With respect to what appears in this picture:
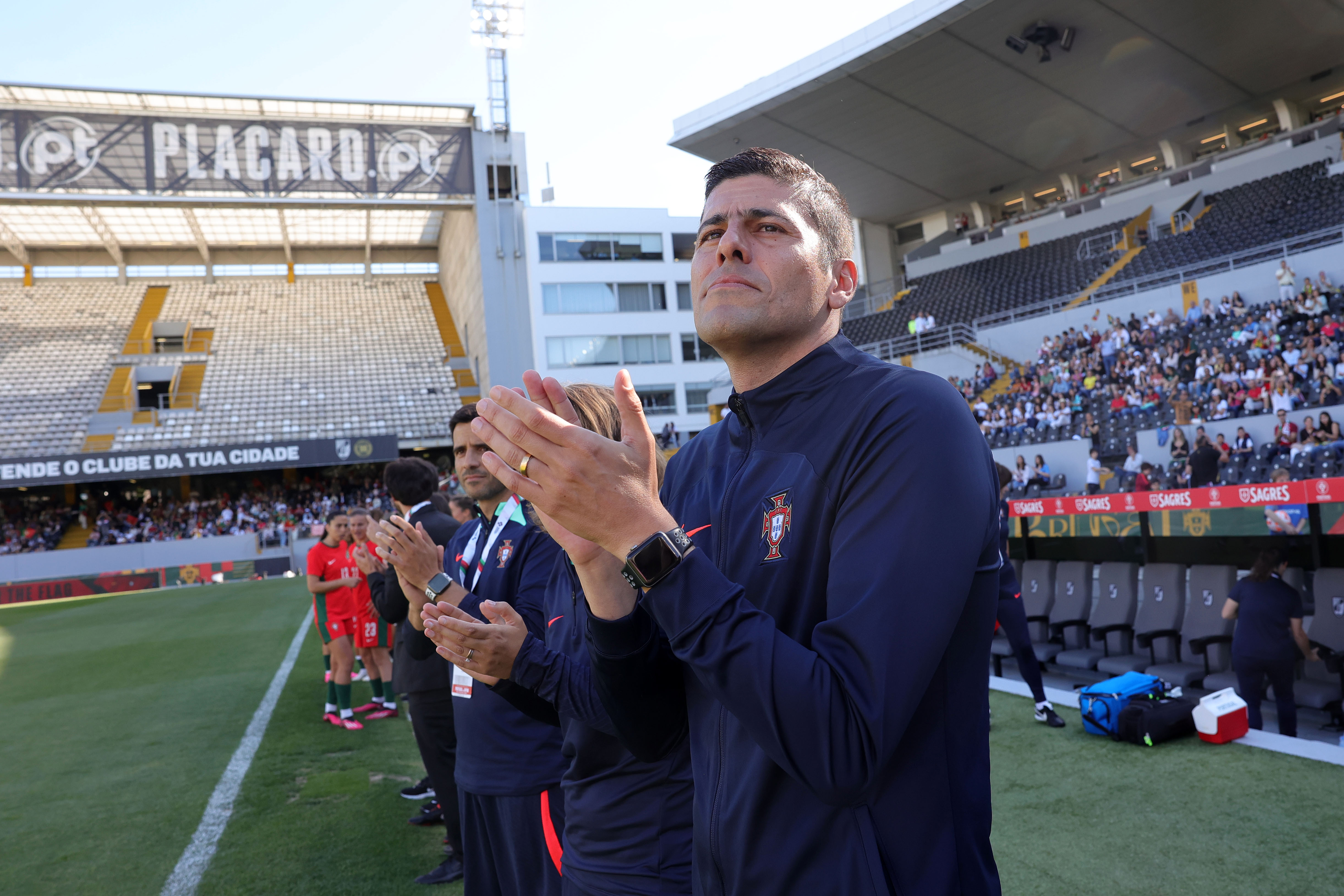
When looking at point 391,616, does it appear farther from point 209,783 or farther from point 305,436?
point 305,436

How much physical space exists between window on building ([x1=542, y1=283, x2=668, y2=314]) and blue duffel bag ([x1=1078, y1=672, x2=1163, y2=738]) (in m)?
32.4

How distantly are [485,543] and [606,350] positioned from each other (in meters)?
34.1

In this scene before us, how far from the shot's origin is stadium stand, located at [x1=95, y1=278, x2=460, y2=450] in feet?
117

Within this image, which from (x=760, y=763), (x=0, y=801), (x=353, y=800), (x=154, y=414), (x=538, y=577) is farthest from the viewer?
(x=154, y=414)

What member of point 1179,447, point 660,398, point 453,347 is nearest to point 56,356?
point 453,347

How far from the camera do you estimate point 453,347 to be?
135 ft

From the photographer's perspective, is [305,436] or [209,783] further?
[305,436]

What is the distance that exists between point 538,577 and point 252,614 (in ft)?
54.8

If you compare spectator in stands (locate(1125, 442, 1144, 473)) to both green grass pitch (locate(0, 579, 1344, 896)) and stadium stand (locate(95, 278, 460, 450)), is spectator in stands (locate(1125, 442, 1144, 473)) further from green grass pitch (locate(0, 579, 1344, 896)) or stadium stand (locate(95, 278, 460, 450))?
stadium stand (locate(95, 278, 460, 450))

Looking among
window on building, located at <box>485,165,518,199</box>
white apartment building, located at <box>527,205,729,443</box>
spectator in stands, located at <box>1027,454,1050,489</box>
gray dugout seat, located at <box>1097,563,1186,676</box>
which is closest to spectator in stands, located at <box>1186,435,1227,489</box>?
spectator in stands, located at <box>1027,454,1050,489</box>

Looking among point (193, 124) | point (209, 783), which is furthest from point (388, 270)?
point (209, 783)

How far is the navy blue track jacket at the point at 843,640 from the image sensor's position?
3.41 feet

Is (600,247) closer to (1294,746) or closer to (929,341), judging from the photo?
(929,341)

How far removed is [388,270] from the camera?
149 ft
